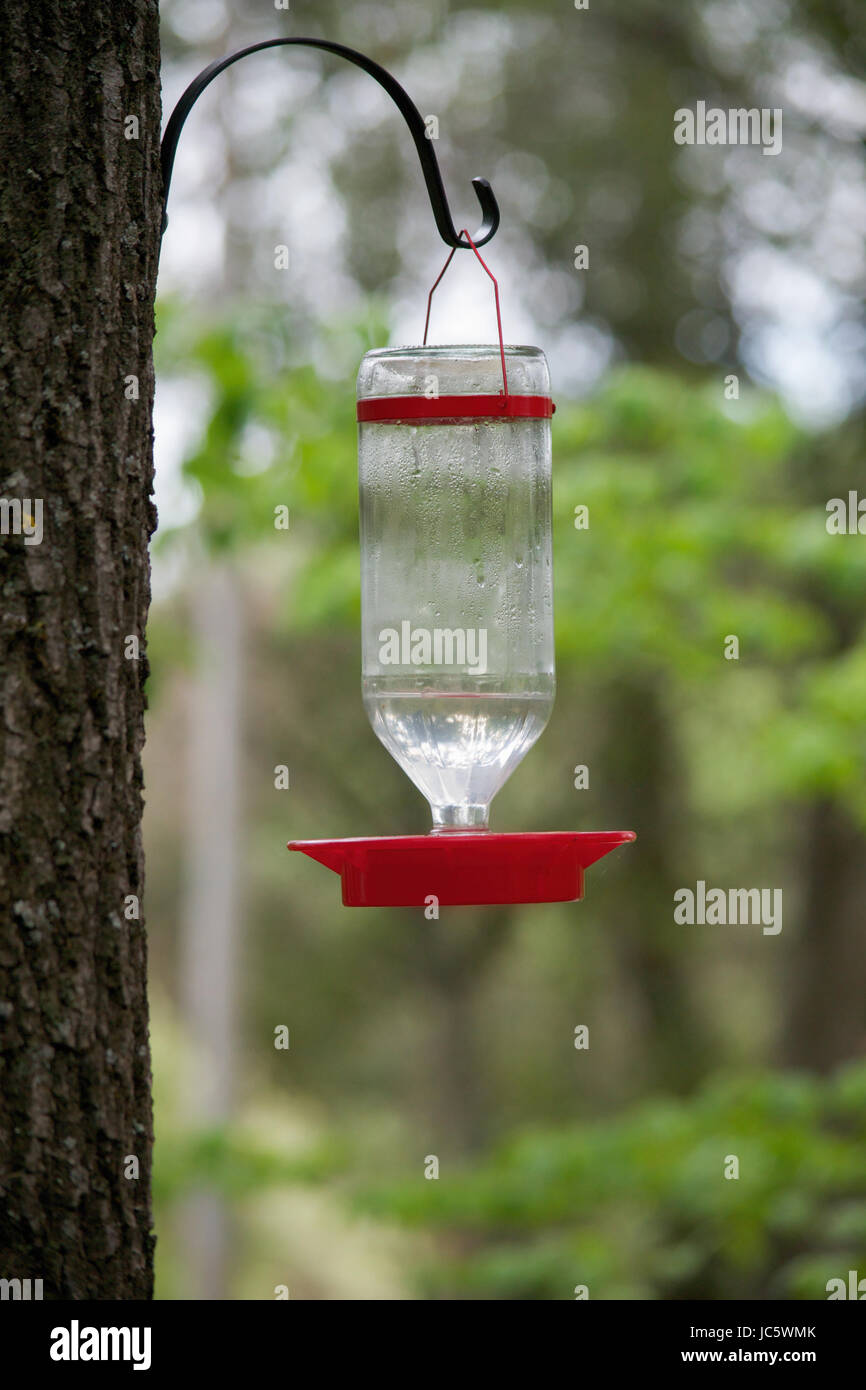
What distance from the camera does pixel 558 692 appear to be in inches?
333

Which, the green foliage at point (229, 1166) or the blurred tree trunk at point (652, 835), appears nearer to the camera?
the green foliage at point (229, 1166)

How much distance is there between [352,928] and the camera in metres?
10.5

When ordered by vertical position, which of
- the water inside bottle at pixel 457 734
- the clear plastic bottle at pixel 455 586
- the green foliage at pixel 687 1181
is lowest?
the green foliage at pixel 687 1181

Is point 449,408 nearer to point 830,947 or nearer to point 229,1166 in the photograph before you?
point 229,1166

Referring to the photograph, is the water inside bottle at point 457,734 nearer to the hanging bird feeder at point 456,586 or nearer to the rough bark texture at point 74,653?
the hanging bird feeder at point 456,586

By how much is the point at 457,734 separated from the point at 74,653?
60 centimetres

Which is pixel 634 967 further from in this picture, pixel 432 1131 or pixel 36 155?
pixel 36 155

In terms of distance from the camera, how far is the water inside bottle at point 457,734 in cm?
170

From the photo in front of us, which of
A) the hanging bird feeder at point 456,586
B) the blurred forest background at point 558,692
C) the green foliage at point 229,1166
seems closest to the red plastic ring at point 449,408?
the hanging bird feeder at point 456,586

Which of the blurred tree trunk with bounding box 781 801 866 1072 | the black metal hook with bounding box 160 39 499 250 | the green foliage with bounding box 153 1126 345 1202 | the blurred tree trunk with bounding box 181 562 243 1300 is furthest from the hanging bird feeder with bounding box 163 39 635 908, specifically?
the blurred tree trunk with bounding box 181 562 243 1300

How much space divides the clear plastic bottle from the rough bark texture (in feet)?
1.40

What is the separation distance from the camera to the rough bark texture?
3.96 ft

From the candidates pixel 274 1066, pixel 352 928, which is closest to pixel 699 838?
pixel 352 928

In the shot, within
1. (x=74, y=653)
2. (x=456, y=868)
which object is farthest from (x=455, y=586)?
(x=74, y=653)
